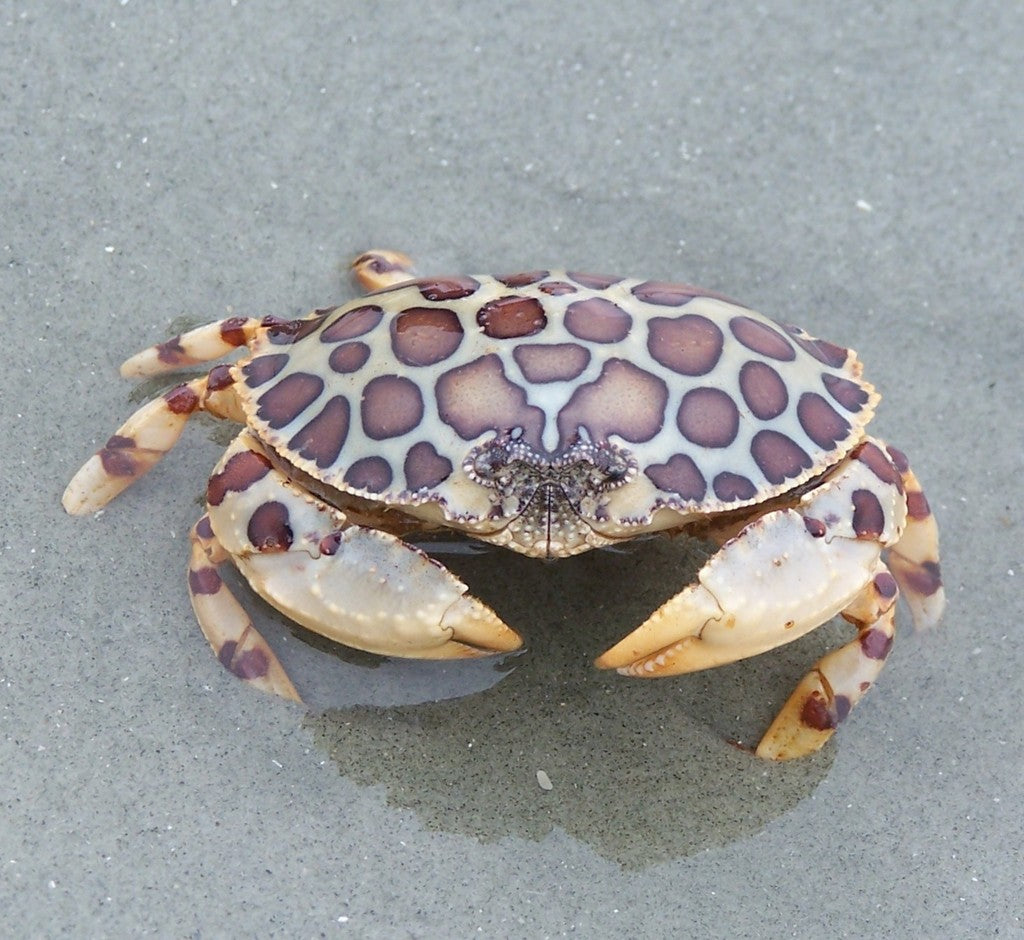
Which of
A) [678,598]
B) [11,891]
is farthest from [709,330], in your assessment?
[11,891]

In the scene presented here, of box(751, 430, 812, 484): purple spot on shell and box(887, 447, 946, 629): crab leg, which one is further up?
box(751, 430, 812, 484): purple spot on shell

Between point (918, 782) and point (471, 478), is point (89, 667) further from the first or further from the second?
point (918, 782)

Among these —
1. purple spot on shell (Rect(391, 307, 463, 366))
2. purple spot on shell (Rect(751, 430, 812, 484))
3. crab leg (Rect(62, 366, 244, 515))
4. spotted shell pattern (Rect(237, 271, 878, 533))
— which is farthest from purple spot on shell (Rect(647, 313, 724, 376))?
crab leg (Rect(62, 366, 244, 515))

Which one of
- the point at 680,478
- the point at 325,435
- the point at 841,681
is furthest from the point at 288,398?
the point at 841,681

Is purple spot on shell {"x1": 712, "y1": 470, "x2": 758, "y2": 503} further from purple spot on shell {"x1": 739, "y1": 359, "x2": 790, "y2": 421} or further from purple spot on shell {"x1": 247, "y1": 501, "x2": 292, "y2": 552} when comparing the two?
purple spot on shell {"x1": 247, "y1": 501, "x2": 292, "y2": 552}

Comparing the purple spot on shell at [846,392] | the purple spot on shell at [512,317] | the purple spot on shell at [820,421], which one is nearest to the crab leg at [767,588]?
the purple spot on shell at [820,421]

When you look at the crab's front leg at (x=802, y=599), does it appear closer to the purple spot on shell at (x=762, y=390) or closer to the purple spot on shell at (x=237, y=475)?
the purple spot on shell at (x=762, y=390)

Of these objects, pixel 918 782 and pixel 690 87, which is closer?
pixel 918 782

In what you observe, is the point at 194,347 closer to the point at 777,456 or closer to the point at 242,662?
the point at 242,662
